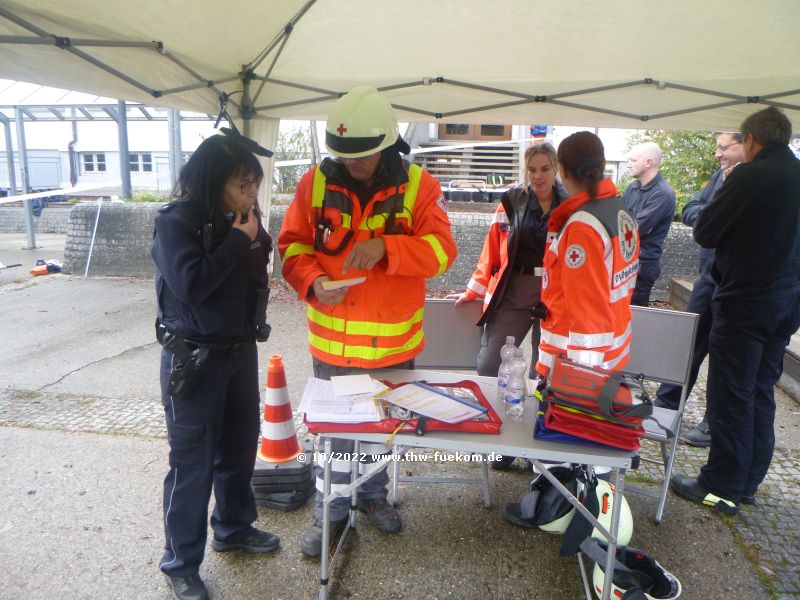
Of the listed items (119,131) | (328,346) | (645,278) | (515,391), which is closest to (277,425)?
(328,346)

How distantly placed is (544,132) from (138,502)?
4.38 metres

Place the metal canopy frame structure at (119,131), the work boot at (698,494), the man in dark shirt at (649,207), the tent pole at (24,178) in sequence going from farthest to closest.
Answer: the tent pole at (24,178), the metal canopy frame structure at (119,131), the man in dark shirt at (649,207), the work boot at (698,494)

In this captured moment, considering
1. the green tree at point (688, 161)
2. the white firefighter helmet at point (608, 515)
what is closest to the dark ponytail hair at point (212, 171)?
the white firefighter helmet at point (608, 515)

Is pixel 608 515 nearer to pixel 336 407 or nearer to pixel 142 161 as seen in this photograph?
pixel 336 407

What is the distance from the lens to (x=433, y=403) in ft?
7.09

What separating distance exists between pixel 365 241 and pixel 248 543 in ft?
4.92

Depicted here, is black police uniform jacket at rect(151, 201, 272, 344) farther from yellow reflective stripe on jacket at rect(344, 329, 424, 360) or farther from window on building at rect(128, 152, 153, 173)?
window on building at rect(128, 152, 153, 173)

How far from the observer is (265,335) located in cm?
233

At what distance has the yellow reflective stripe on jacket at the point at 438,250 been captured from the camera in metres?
2.38

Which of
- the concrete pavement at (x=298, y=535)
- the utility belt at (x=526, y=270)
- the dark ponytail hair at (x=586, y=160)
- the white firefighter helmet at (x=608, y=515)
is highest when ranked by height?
the dark ponytail hair at (x=586, y=160)

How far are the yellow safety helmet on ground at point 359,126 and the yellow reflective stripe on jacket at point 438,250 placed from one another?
0.42m

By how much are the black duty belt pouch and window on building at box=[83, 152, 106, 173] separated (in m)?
29.6

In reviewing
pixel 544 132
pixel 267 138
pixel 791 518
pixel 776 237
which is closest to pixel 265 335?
pixel 267 138

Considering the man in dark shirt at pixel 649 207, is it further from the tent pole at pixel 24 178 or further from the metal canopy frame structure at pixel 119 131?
the tent pole at pixel 24 178
